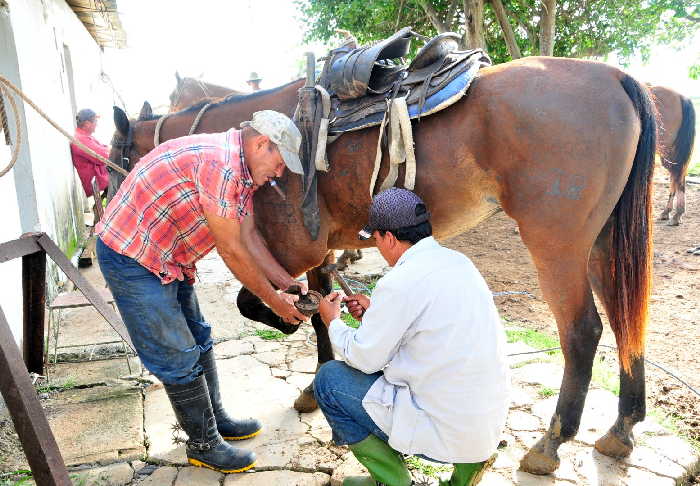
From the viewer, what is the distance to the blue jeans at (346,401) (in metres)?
2.10

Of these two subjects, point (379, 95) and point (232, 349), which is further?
point (232, 349)

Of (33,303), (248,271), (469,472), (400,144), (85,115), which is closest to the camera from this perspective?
(469,472)

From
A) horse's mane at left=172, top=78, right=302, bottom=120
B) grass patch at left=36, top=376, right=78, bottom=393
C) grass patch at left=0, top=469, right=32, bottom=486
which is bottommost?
grass patch at left=36, top=376, right=78, bottom=393

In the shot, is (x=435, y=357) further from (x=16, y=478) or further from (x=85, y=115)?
(x=85, y=115)

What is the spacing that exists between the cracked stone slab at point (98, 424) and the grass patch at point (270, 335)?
113cm

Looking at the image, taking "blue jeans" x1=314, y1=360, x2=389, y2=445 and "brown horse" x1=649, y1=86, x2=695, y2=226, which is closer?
"blue jeans" x1=314, y1=360, x2=389, y2=445

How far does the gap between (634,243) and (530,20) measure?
9.33 m

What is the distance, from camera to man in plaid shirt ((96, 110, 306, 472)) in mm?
2256

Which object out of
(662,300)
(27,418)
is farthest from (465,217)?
(662,300)

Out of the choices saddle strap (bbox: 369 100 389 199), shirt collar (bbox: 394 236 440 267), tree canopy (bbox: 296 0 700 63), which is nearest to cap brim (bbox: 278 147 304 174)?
saddle strap (bbox: 369 100 389 199)

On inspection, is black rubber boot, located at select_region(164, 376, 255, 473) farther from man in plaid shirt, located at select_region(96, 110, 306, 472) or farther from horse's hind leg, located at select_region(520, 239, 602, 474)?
horse's hind leg, located at select_region(520, 239, 602, 474)

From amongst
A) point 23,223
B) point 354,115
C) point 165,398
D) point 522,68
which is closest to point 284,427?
point 165,398

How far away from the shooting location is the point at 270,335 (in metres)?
4.38

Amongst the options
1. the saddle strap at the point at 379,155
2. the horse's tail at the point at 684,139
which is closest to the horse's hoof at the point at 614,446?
the saddle strap at the point at 379,155
